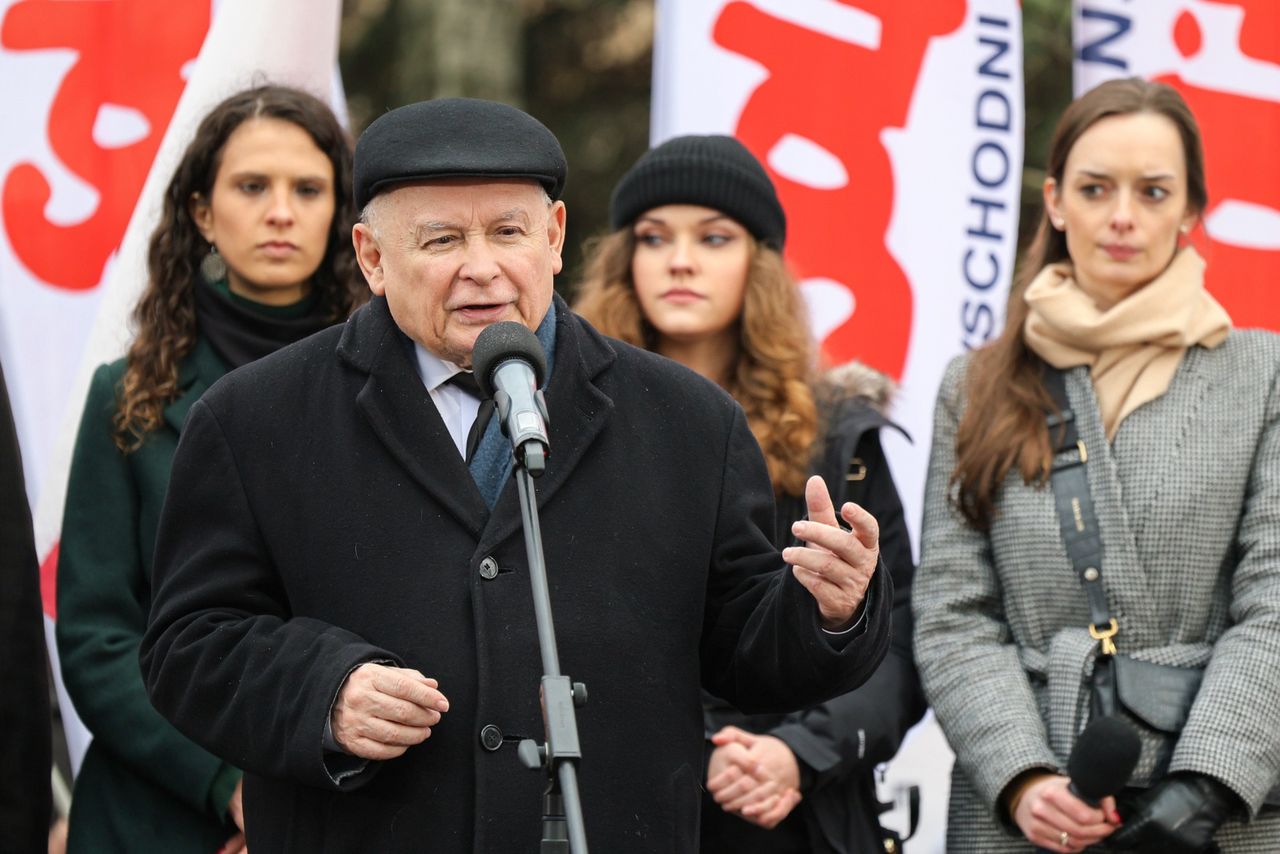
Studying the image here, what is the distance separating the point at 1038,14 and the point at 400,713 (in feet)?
25.7

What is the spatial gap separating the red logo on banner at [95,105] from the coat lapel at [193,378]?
0.82 meters

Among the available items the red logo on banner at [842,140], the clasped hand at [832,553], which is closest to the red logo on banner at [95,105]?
the red logo on banner at [842,140]

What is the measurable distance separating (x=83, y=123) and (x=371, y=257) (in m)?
2.24

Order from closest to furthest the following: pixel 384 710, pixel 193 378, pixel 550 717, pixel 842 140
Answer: pixel 550 717
pixel 384 710
pixel 193 378
pixel 842 140

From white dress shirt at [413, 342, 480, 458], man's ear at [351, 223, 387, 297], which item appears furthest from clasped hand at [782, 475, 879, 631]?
man's ear at [351, 223, 387, 297]

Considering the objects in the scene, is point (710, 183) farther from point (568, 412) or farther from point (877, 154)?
point (568, 412)

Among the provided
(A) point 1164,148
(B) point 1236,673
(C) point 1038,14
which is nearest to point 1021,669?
(B) point 1236,673

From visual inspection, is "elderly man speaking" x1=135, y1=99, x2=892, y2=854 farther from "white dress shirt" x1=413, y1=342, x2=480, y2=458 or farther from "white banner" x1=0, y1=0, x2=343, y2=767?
"white banner" x1=0, y1=0, x2=343, y2=767

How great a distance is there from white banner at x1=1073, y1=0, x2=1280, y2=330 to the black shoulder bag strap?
1610mm

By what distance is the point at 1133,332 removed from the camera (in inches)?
169

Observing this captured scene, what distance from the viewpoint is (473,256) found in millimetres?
3049

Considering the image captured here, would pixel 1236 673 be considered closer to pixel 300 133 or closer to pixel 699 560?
pixel 699 560

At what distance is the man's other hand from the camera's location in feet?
9.03

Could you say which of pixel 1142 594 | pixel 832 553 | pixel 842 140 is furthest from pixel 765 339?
pixel 832 553
